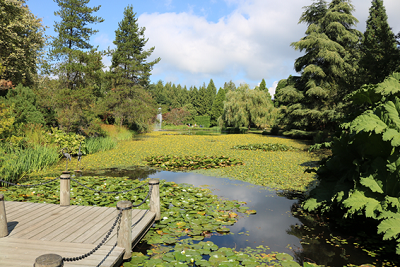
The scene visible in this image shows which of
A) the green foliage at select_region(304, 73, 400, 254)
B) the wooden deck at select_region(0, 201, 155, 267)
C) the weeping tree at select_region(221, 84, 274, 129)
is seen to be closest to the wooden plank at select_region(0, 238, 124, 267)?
the wooden deck at select_region(0, 201, 155, 267)

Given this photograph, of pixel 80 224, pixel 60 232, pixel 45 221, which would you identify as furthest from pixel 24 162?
pixel 60 232

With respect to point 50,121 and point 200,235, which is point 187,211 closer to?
point 200,235

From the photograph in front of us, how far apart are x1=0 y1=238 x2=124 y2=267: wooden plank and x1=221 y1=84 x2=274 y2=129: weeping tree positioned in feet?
99.0

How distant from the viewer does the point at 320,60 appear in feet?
80.8

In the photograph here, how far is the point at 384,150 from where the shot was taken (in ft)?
14.3

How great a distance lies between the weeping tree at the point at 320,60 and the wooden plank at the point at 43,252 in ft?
71.6

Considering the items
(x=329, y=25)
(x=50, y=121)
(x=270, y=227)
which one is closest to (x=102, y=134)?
(x=50, y=121)

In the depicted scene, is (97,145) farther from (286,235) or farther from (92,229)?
(286,235)

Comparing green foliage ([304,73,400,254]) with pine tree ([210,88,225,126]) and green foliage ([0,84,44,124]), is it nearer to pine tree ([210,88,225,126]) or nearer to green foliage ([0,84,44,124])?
green foliage ([0,84,44,124])

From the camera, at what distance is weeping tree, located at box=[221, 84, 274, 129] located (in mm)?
32719

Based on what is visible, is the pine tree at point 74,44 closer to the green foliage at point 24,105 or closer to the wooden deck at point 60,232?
the green foliage at point 24,105

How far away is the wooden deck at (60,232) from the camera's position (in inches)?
133

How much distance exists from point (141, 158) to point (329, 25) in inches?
871

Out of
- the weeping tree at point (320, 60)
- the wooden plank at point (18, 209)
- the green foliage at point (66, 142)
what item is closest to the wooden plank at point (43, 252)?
the wooden plank at point (18, 209)
